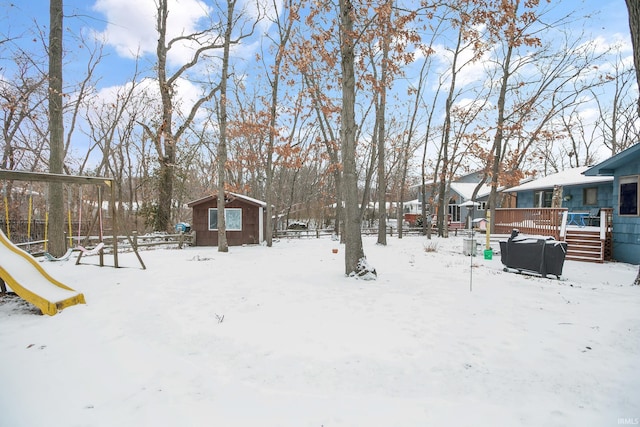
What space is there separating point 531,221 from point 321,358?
46.1ft

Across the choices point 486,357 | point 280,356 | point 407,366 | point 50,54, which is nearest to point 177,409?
point 280,356

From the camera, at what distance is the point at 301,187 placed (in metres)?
33.6

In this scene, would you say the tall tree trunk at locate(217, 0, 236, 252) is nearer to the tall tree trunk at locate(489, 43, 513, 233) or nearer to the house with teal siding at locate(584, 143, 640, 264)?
the tall tree trunk at locate(489, 43, 513, 233)

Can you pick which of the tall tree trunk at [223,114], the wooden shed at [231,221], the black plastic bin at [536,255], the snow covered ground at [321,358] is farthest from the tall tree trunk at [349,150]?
the wooden shed at [231,221]

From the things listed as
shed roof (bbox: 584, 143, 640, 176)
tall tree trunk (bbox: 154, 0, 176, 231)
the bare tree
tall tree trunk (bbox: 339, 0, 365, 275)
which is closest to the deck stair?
shed roof (bbox: 584, 143, 640, 176)

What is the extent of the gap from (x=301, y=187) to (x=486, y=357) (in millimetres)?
30781

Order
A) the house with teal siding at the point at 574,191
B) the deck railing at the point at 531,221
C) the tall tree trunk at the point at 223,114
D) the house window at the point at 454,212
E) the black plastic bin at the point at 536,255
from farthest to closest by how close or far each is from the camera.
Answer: the house window at the point at 454,212 < the house with teal siding at the point at 574,191 < the deck railing at the point at 531,221 < the tall tree trunk at the point at 223,114 < the black plastic bin at the point at 536,255

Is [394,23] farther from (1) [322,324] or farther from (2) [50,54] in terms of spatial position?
(2) [50,54]

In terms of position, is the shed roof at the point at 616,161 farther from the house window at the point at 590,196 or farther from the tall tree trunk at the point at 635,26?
the tall tree trunk at the point at 635,26

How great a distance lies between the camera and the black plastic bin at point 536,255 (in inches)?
302

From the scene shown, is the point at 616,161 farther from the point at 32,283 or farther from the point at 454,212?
the point at 454,212

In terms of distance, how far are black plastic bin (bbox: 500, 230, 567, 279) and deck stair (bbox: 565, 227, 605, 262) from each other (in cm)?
491

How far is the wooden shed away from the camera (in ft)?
52.5

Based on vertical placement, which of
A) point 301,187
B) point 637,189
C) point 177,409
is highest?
point 301,187
